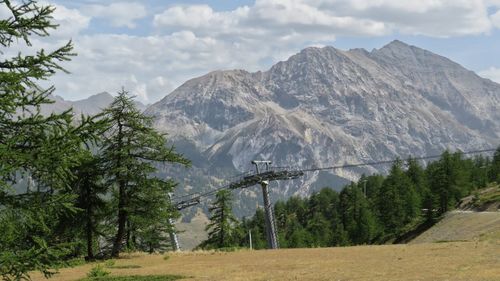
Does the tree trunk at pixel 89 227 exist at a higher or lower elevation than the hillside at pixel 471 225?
higher

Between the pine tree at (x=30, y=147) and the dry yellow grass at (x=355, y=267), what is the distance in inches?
495

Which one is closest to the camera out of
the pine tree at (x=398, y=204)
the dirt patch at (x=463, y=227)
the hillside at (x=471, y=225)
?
the hillside at (x=471, y=225)

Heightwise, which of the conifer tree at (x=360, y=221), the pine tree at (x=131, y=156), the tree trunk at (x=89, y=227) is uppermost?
the pine tree at (x=131, y=156)

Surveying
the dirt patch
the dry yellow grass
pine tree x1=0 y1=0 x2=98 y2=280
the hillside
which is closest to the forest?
pine tree x1=0 y1=0 x2=98 y2=280

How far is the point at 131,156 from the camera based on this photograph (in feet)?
127

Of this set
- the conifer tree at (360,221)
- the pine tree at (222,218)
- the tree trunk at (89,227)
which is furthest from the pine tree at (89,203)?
the conifer tree at (360,221)

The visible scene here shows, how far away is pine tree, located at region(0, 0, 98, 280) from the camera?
40.1 ft

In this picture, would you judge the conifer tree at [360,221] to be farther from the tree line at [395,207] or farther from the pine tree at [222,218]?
the pine tree at [222,218]

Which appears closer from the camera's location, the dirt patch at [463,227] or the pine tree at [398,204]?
the dirt patch at [463,227]

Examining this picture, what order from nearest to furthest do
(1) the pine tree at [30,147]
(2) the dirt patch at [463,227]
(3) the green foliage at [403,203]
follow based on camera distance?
(1) the pine tree at [30,147], (2) the dirt patch at [463,227], (3) the green foliage at [403,203]

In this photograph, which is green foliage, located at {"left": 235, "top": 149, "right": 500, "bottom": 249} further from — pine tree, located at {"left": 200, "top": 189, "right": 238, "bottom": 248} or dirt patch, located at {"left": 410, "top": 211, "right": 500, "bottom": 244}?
dirt patch, located at {"left": 410, "top": 211, "right": 500, "bottom": 244}

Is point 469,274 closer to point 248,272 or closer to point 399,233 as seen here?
point 248,272

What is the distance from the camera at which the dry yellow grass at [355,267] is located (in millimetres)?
21281

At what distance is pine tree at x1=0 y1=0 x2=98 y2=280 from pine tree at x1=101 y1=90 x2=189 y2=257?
24.2m
